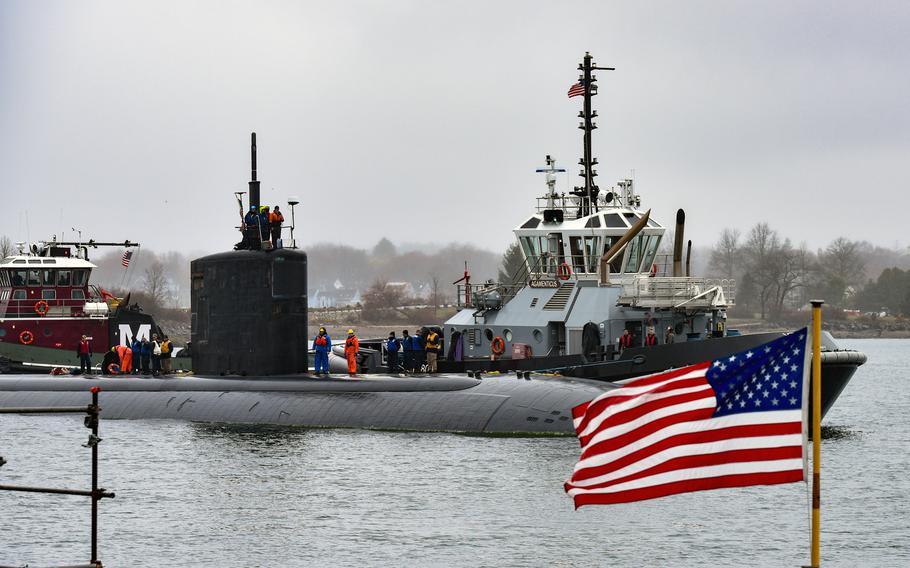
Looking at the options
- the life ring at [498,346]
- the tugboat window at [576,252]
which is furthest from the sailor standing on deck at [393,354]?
the tugboat window at [576,252]

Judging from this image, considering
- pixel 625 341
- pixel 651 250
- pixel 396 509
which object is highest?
pixel 651 250

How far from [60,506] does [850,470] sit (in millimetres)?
16871

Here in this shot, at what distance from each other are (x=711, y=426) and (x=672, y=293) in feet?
83.3

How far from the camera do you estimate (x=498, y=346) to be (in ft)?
120

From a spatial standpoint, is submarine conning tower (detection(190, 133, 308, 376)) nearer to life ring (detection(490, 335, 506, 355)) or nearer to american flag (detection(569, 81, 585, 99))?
life ring (detection(490, 335, 506, 355))

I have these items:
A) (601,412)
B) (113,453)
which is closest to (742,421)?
(601,412)

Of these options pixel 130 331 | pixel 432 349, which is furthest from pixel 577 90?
pixel 130 331

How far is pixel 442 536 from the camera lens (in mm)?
20141

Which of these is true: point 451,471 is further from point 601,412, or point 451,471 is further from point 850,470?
point 601,412

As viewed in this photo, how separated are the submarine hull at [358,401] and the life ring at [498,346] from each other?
4067 mm

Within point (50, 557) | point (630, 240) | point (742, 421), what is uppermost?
point (630, 240)

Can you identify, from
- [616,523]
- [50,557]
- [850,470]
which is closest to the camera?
[50,557]

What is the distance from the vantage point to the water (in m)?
19.0

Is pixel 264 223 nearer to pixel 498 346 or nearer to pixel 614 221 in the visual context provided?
pixel 498 346
